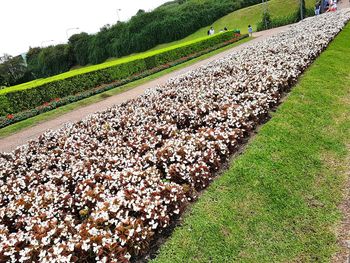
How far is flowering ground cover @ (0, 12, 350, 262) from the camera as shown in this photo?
4.01 m

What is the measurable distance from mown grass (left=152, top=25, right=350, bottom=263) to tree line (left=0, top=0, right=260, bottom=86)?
60.0 metres

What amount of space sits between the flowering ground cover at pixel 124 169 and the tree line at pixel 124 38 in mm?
56227

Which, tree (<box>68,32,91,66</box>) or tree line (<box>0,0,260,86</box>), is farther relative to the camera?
tree (<box>68,32,91,66</box>)

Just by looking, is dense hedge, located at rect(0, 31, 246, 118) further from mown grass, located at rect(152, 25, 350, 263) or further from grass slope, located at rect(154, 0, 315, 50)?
grass slope, located at rect(154, 0, 315, 50)

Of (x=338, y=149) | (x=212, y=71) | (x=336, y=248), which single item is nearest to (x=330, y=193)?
(x=336, y=248)

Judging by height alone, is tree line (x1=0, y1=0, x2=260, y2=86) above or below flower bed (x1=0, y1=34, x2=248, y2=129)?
above

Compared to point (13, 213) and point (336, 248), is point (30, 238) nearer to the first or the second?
point (13, 213)

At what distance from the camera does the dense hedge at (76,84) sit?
16578 millimetres

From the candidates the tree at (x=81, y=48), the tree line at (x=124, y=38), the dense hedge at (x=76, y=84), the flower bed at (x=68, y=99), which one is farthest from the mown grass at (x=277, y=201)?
the tree at (x=81, y=48)

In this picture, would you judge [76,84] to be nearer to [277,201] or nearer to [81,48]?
[277,201]

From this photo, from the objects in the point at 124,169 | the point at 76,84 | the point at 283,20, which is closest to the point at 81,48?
the point at 283,20

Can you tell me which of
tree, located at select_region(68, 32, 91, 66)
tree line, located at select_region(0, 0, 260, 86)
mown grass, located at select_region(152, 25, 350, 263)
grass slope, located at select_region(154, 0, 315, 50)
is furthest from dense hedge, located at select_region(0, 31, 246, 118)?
tree, located at select_region(68, 32, 91, 66)

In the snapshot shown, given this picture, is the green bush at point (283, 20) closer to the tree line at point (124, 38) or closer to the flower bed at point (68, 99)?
the tree line at point (124, 38)

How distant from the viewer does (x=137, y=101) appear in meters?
11.3
